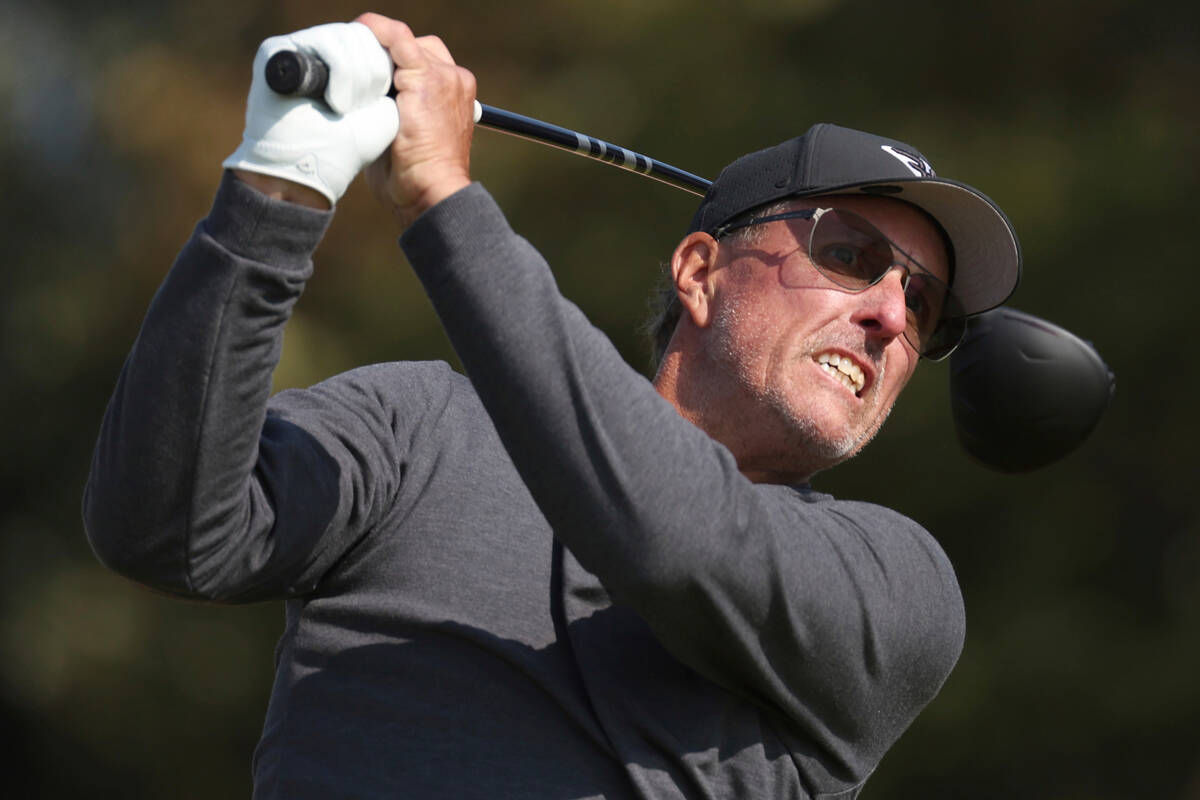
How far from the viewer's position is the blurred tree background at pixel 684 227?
4.11m

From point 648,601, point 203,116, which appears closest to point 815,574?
point 648,601

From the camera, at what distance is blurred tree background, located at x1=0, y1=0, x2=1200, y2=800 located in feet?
13.5

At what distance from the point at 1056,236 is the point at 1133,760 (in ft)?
5.10

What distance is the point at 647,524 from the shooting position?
1082 millimetres

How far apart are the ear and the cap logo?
0.27 metres

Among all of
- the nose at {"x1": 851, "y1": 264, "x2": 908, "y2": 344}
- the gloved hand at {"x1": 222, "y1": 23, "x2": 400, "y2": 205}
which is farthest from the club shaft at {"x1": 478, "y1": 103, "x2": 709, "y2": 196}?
the nose at {"x1": 851, "y1": 264, "x2": 908, "y2": 344}

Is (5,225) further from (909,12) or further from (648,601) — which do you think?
(648,601)

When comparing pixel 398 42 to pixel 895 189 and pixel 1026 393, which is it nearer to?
pixel 895 189

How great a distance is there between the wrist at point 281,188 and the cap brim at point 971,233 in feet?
2.81

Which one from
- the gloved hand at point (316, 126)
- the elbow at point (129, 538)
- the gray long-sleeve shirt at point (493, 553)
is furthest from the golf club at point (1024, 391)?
the elbow at point (129, 538)

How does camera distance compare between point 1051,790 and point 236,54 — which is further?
point 236,54

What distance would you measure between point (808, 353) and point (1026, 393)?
0.31 m

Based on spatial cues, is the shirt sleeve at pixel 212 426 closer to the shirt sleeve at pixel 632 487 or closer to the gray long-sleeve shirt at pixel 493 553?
the gray long-sleeve shirt at pixel 493 553

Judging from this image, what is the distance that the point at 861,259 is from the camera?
5.77 ft
